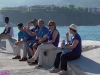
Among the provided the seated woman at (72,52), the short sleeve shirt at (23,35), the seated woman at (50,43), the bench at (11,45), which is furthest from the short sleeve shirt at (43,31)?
the bench at (11,45)

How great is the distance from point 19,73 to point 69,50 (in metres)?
1.21

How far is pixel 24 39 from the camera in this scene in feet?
25.6

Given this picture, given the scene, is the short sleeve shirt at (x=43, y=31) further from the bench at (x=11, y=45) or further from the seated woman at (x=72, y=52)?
the bench at (x=11, y=45)

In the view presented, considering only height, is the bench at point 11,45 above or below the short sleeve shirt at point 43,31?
below

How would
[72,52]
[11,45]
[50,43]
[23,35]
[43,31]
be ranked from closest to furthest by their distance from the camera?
1. [72,52]
2. [50,43]
3. [43,31]
4. [23,35]
5. [11,45]

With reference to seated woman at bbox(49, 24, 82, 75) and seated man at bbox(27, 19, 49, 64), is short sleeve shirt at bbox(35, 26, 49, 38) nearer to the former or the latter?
seated man at bbox(27, 19, 49, 64)

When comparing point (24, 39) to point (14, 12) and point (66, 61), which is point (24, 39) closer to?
point (66, 61)

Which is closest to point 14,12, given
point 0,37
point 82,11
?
point 82,11

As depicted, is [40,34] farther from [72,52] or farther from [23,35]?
[72,52]

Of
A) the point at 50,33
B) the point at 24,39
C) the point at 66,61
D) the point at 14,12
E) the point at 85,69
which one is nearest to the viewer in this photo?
the point at 85,69

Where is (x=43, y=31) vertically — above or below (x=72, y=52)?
above

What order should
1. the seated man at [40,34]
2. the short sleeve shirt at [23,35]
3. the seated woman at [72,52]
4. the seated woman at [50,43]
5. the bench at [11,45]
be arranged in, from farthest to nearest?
the bench at [11,45]
the short sleeve shirt at [23,35]
the seated man at [40,34]
the seated woman at [50,43]
the seated woman at [72,52]

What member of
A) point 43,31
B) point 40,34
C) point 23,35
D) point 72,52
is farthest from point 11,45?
point 72,52

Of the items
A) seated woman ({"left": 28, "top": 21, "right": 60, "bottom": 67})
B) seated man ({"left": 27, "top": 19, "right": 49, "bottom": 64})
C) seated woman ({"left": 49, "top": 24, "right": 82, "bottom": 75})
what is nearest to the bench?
seated man ({"left": 27, "top": 19, "right": 49, "bottom": 64})
